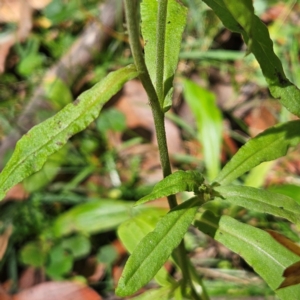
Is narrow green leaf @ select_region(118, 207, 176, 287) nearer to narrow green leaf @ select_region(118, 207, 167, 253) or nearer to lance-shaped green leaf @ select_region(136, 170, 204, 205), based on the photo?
narrow green leaf @ select_region(118, 207, 167, 253)

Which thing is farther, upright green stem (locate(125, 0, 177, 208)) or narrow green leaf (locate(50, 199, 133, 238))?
narrow green leaf (locate(50, 199, 133, 238))

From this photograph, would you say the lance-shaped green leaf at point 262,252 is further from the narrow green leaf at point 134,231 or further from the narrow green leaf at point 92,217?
the narrow green leaf at point 92,217

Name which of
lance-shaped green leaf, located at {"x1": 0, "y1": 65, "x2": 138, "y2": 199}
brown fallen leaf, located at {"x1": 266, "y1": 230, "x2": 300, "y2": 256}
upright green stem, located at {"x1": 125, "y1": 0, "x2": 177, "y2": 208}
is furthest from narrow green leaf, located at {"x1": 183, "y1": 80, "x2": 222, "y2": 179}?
lance-shaped green leaf, located at {"x1": 0, "y1": 65, "x2": 138, "y2": 199}

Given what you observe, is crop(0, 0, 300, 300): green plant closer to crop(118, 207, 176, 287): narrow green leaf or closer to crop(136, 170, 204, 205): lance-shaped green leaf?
crop(136, 170, 204, 205): lance-shaped green leaf

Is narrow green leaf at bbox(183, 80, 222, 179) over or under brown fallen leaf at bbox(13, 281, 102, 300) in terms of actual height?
over

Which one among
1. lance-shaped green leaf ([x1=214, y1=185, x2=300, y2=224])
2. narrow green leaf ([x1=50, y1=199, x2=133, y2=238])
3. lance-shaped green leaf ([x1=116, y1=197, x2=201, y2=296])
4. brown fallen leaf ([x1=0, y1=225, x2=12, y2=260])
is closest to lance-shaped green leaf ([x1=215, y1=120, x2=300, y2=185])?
lance-shaped green leaf ([x1=214, y1=185, x2=300, y2=224])

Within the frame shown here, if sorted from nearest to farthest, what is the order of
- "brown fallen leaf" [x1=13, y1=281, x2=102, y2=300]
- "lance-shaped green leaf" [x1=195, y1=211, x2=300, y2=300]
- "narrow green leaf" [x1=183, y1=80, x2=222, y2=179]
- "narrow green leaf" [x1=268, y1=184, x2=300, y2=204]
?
"lance-shaped green leaf" [x1=195, y1=211, x2=300, y2=300] → "narrow green leaf" [x1=268, y1=184, x2=300, y2=204] → "brown fallen leaf" [x1=13, y1=281, x2=102, y2=300] → "narrow green leaf" [x1=183, y1=80, x2=222, y2=179]

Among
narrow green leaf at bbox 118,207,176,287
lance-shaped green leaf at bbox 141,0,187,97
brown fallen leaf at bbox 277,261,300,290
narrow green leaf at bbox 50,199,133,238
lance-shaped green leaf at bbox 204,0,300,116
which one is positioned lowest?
brown fallen leaf at bbox 277,261,300,290

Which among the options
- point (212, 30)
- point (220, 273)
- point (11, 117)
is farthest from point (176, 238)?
point (212, 30)

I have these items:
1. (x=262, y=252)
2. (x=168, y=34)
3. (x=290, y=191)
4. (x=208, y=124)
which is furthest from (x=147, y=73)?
(x=208, y=124)

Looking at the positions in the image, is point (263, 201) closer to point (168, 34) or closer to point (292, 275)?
point (292, 275)

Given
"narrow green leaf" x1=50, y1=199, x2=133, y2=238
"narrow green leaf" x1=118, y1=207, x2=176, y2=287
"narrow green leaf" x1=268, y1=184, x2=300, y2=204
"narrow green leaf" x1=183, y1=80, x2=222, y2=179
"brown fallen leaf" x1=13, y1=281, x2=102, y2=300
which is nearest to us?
"narrow green leaf" x1=118, y1=207, x2=176, y2=287
